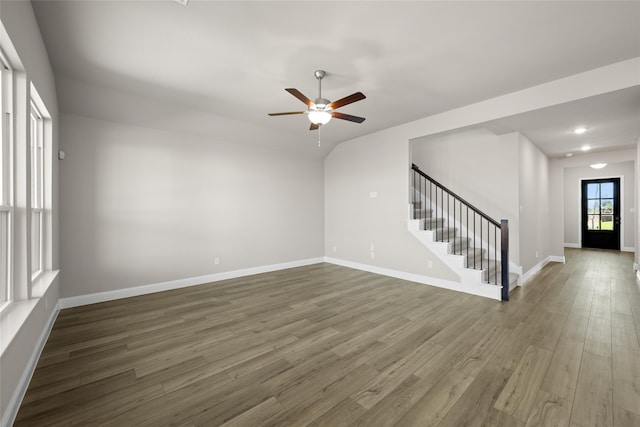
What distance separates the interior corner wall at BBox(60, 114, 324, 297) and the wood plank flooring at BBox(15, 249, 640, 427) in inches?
26.9

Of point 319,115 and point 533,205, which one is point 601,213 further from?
point 319,115

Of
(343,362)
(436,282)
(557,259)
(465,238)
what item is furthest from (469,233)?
(343,362)

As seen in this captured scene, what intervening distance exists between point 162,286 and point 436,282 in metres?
4.69

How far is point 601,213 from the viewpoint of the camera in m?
8.53

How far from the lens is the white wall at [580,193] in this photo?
796 cm

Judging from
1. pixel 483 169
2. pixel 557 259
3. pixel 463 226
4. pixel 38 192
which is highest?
pixel 483 169

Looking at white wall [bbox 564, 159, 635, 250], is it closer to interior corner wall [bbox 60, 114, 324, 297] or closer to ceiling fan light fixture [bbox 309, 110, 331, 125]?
interior corner wall [bbox 60, 114, 324, 297]

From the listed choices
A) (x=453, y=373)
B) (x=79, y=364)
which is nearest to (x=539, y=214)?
(x=453, y=373)

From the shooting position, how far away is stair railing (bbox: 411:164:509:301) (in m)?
4.66

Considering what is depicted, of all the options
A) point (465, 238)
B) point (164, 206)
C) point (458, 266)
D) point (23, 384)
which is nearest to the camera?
point (23, 384)

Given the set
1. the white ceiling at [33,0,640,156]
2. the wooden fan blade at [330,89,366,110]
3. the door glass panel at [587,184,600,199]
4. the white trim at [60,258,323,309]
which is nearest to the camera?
the white ceiling at [33,0,640,156]

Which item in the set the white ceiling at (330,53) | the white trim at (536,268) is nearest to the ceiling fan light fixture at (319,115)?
the white ceiling at (330,53)

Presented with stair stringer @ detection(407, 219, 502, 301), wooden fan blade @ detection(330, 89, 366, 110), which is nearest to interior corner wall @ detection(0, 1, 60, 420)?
wooden fan blade @ detection(330, 89, 366, 110)

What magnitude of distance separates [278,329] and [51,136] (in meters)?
3.51
